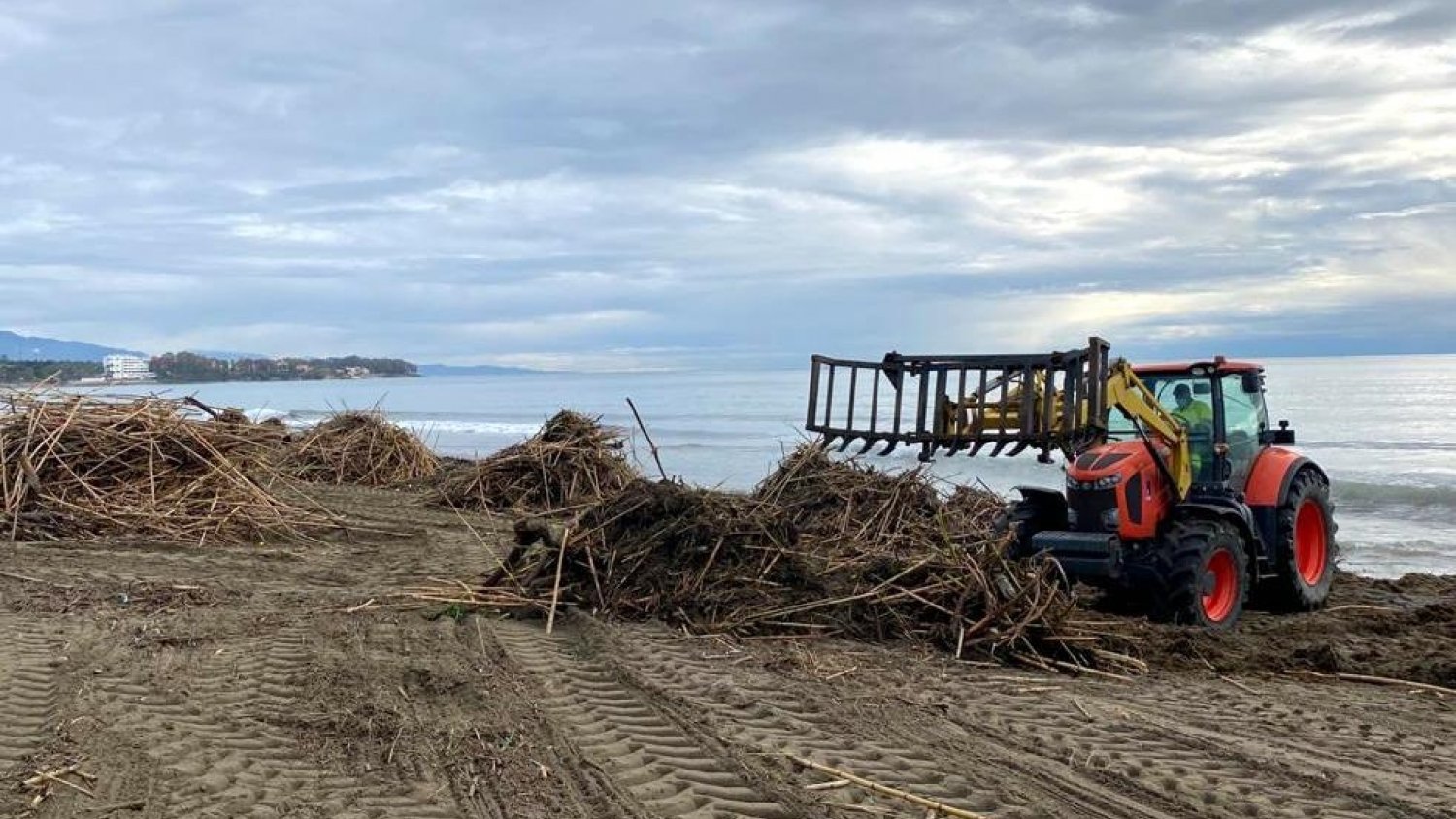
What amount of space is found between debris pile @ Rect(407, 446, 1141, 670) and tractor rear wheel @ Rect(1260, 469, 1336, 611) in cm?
247

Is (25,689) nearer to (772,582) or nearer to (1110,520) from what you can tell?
(772,582)

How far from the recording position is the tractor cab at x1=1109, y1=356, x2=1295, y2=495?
31.4 feet

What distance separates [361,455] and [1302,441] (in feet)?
74.3

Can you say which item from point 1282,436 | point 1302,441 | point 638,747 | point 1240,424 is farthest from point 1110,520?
point 1302,441

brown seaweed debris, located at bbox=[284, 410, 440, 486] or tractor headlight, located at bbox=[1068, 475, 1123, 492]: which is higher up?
tractor headlight, located at bbox=[1068, 475, 1123, 492]

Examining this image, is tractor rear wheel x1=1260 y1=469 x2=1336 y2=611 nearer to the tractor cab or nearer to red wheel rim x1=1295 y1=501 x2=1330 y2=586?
red wheel rim x1=1295 y1=501 x2=1330 y2=586

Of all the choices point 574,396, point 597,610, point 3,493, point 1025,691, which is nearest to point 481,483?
point 3,493

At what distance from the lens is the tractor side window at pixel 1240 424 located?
967cm

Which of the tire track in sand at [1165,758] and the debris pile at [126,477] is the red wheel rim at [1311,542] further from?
the debris pile at [126,477]

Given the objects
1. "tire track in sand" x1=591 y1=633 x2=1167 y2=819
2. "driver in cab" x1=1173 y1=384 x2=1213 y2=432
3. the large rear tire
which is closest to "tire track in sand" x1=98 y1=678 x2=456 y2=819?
"tire track in sand" x1=591 y1=633 x2=1167 y2=819

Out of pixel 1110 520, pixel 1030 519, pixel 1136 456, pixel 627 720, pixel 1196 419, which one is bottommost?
pixel 627 720

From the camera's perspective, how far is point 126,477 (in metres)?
11.4

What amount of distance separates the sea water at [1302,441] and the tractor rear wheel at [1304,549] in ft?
6.57

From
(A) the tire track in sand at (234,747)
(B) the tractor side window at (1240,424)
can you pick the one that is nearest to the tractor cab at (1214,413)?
(B) the tractor side window at (1240,424)
